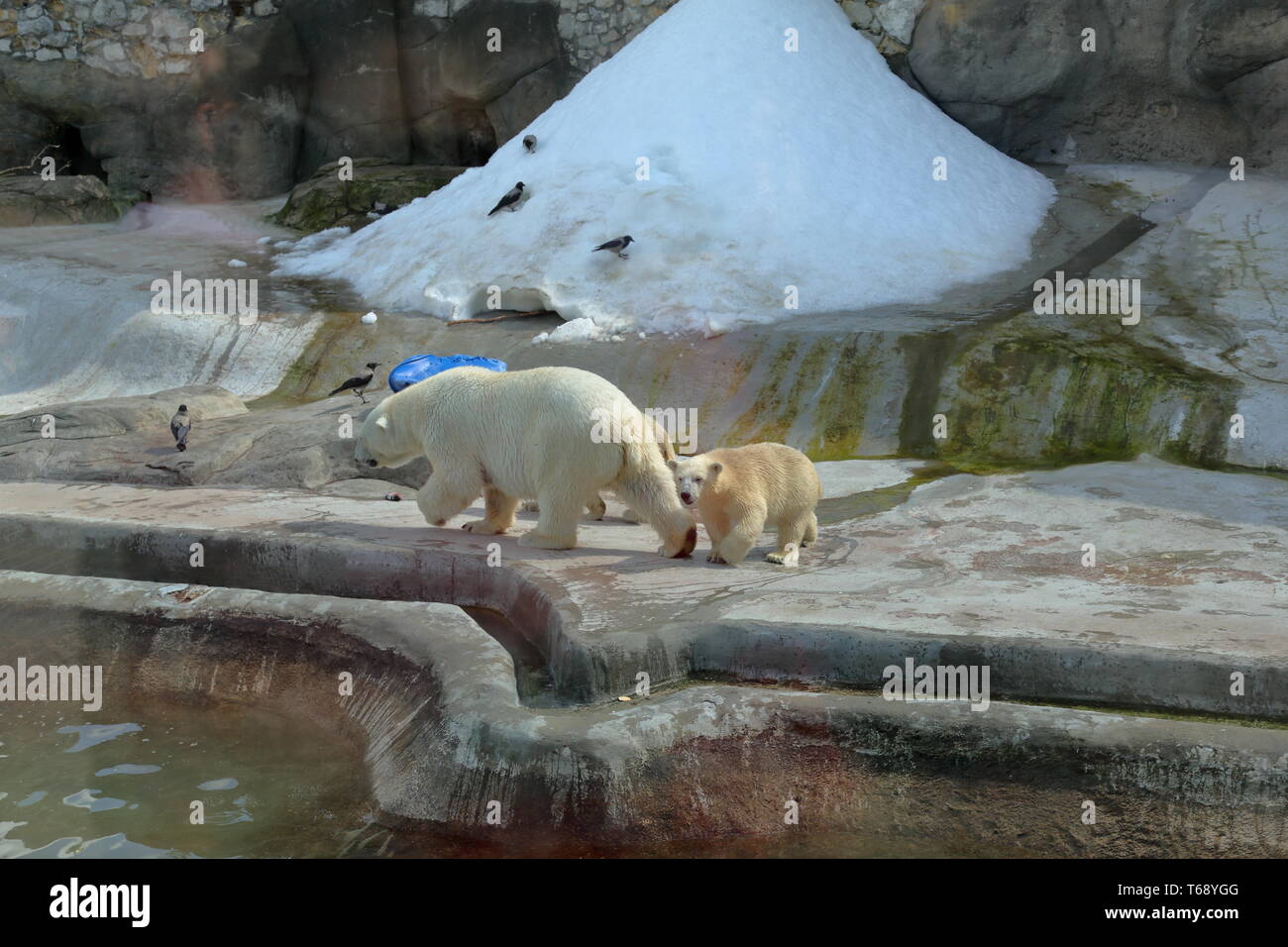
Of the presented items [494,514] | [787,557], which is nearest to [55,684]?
[494,514]

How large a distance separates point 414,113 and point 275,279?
5094mm

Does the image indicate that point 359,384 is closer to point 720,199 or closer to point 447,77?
point 720,199

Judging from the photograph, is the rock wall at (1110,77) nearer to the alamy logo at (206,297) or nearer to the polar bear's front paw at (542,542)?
the alamy logo at (206,297)

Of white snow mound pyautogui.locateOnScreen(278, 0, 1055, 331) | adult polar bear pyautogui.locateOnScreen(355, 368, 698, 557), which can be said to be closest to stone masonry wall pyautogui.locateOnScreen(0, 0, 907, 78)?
white snow mound pyautogui.locateOnScreen(278, 0, 1055, 331)

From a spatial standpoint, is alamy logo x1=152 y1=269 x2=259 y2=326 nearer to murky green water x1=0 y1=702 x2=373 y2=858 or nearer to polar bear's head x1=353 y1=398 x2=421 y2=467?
polar bear's head x1=353 y1=398 x2=421 y2=467

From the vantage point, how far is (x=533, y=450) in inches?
249

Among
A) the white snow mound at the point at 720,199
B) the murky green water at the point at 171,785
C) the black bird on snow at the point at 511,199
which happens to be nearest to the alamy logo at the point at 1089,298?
the white snow mound at the point at 720,199

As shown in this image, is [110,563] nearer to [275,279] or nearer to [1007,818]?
[1007,818]

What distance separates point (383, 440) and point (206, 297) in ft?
21.7

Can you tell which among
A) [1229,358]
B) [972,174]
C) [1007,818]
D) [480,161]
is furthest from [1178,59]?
[1007,818]

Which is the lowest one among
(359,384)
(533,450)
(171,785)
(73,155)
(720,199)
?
(171,785)

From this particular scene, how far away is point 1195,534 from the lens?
650 cm

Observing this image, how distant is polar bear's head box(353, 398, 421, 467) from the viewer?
23.1 ft

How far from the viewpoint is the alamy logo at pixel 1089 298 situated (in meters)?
10.6
